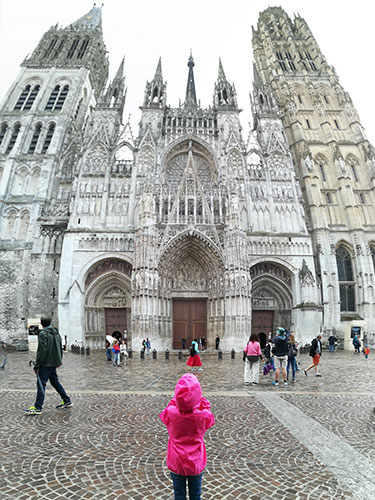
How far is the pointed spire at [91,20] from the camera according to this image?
135ft

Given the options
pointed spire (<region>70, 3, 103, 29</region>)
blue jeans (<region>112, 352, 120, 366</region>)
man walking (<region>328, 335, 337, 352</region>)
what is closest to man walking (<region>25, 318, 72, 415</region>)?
blue jeans (<region>112, 352, 120, 366</region>)

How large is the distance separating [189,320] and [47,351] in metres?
17.4

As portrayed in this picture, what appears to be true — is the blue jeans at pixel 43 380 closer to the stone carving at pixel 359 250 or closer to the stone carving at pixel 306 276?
the stone carving at pixel 306 276

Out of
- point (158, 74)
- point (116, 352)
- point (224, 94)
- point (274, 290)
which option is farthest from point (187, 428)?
point (158, 74)

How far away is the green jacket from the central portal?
16995mm

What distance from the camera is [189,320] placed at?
21.9 m

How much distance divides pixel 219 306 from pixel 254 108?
76.7 ft

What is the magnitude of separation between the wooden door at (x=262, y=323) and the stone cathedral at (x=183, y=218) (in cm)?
11

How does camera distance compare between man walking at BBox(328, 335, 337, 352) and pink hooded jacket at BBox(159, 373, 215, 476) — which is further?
man walking at BBox(328, 335, 337, 352)

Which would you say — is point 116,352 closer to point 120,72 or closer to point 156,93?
point 156,93

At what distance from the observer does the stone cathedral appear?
20625mm

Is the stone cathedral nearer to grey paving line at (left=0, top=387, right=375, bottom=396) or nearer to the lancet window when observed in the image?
the lancet window

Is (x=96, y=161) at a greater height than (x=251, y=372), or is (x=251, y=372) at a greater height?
(x=96, y=161)

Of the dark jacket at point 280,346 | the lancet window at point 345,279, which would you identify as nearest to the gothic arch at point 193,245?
the lancet window at point 345,279
